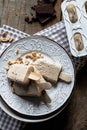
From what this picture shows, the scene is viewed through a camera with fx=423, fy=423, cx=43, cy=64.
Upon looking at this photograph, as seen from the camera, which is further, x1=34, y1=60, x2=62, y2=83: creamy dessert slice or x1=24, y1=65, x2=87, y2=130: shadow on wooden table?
x1=24, y1=65, x2=87, y2=130: shadow on wooden table

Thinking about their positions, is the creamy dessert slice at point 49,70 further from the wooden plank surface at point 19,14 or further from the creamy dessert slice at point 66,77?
the wooden plank surface at point 19,14

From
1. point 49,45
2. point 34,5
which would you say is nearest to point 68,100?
point 49,45

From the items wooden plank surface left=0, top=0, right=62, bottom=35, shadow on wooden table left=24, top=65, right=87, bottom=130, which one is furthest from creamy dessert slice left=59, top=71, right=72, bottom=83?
wooden plank surface left=0, top=0, right=62, bottom=35

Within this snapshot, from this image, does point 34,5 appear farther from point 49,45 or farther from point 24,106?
point 24,106

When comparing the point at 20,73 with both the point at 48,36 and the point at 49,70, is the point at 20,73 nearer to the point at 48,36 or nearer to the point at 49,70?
the point at 49,70

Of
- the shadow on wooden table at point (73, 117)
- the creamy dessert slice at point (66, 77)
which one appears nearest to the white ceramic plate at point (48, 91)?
the creamy dessert slice at point (66, 77)

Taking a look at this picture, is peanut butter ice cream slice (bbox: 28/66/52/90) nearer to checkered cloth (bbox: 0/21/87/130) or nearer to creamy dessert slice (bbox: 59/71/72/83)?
creamy dessert slice (bbox: 59/71/72/83)
